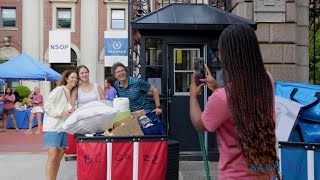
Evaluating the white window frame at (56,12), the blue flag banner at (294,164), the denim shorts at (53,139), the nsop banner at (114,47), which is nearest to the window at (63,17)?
the white window frame at (56,12)

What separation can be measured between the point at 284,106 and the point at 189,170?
2.70 meters

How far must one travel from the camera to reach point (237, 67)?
6.99ft

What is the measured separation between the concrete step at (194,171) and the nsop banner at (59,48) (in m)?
27.9

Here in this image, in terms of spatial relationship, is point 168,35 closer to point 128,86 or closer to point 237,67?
point 128,86

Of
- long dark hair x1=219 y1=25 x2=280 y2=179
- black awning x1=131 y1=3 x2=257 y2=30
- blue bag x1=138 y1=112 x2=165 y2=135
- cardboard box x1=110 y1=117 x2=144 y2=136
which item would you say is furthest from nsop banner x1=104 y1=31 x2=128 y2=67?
long dark hair x1=219 y1=25 x2=280 y2=179

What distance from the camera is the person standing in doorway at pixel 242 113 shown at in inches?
82.4

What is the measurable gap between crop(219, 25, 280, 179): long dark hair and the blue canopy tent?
1525 centimetres

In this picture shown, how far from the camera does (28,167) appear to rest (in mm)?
8797

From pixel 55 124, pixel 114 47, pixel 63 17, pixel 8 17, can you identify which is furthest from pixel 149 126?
pixel 8 17

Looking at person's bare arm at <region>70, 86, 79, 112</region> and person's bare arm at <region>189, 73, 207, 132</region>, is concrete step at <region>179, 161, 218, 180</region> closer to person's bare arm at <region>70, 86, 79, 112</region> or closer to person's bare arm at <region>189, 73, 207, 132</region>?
person's bare arm at <region>70, 86, 79, 112</region>

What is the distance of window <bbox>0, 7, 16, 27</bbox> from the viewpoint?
3625cm

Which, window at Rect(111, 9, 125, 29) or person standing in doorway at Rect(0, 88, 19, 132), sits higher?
window at Rect(111, 9, 125, 29)

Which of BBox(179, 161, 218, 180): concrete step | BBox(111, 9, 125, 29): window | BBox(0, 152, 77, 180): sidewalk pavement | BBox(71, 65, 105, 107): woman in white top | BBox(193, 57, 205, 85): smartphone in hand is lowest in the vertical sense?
BBox(0, 152, 77, 180): sidewalk pavement

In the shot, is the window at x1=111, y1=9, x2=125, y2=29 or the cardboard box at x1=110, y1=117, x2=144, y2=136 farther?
the window at x1=111, y1=9, x2=125, y2=29
